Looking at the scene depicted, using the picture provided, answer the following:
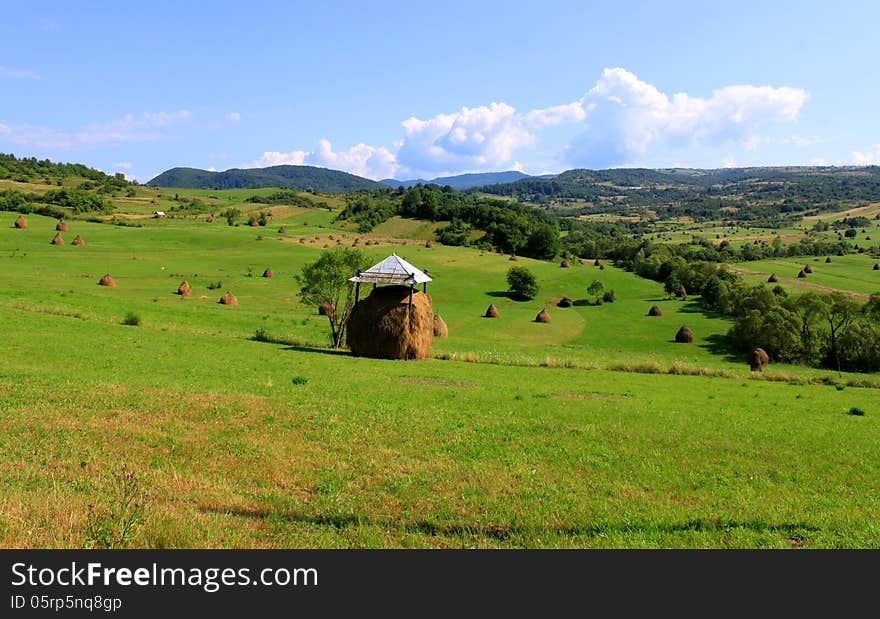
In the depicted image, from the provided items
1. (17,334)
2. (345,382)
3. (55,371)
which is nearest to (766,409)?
(345,382)

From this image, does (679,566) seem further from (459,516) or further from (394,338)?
(394,338)

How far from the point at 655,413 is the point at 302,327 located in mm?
35007

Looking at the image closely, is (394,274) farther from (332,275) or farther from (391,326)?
(332,275)

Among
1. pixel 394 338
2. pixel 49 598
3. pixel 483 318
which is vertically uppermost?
pixel 49 598

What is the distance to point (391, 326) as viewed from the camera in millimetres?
32125

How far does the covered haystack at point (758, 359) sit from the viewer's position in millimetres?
52600

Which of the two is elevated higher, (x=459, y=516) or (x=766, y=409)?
(x=459, y=516)

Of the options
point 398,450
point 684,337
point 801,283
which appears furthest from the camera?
point 801,283

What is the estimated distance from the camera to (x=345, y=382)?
2156cm

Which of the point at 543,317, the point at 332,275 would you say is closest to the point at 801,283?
the point at 543,317

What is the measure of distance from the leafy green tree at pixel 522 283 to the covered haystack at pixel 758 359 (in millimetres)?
37053

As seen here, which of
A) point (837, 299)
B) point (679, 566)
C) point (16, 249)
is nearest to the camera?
point (679, 566)

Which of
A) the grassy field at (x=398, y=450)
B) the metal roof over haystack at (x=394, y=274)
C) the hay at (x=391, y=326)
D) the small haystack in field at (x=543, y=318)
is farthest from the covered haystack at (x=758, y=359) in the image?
the metal roof over haystack at (x=394, y=274)

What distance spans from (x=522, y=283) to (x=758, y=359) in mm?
39720
